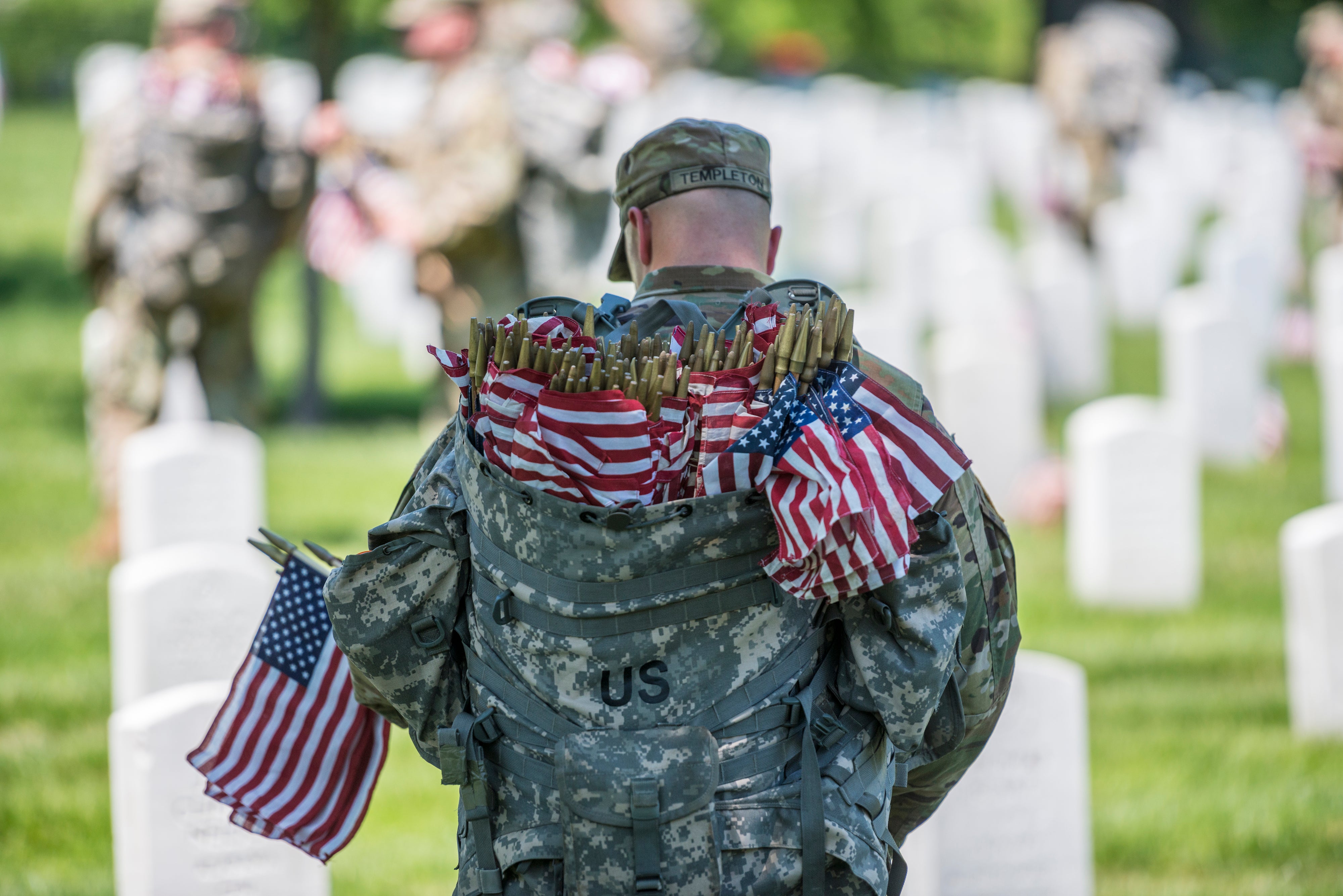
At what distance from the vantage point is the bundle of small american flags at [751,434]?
2523 mm

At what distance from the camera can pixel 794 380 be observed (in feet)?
8.51

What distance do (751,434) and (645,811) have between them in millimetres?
636

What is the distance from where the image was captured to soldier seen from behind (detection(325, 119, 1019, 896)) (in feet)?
8.38

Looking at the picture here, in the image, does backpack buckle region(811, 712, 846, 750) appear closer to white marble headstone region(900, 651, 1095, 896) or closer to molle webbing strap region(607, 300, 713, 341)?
molle webbing strap region(607, 300, 713, 341)

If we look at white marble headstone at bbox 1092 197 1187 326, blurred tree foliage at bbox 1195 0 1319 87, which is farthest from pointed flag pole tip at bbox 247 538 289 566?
blurred tree foliage at bbox 1195 0 1319 87

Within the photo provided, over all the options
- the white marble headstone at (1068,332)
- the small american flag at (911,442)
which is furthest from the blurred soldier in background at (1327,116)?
the small american flag at (911,442)

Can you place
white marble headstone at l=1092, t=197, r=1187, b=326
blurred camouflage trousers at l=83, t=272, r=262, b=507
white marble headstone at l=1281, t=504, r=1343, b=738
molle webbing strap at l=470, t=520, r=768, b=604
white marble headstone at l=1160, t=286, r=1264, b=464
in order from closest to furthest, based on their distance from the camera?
molle webbing strap at l=470, t=520, r=768, b=604
white marble headstone at l=1281, t=504, r=1343, b=738
blurred camouflage trousers at l=83, t=272, r=262, b=507
white marble headstone at l=1160, t=286, r=1264, b=464
white marble headstone at l=1092, t=197, r=1187, b=326

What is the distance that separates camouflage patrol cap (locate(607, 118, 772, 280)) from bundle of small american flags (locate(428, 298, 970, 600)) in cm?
36

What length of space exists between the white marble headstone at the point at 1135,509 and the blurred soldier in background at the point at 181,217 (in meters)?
4.49

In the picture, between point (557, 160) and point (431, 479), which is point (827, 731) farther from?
point (557, 160)

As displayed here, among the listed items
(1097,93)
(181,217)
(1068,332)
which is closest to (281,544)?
(181,217)

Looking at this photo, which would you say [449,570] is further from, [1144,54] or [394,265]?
[1144,54]

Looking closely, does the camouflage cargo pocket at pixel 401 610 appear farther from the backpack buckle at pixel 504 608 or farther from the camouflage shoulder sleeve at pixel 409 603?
the backpack buckle at pixel 504 608

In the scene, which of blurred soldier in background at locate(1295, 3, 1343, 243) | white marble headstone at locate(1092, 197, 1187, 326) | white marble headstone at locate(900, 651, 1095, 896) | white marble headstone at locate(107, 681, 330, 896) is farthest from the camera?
white marble headstone at locate(1092, 197, 1187, 326)
